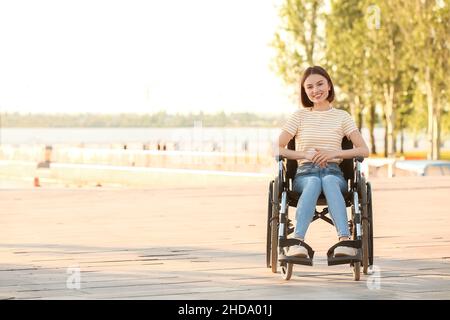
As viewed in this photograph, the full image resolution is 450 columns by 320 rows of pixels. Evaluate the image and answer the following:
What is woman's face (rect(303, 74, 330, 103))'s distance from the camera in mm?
6949

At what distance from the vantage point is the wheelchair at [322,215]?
6.51m

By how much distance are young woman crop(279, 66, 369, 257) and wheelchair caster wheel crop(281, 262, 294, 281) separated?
7 centimetres

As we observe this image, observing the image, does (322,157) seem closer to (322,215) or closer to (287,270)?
(322,215)

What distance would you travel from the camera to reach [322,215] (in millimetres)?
6840

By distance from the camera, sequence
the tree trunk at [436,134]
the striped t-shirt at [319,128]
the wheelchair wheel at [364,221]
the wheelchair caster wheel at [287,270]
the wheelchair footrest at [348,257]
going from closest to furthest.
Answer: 1. the wheelchair footrest at [348,257]
2. the wheelchair caster wheel at [287,270]
3. the wheelchair wheel at [364,221]
4. the striped t-shirt at [319,128]
5. the tree trunk at [436,134]

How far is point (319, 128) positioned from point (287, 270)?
88 centimetres

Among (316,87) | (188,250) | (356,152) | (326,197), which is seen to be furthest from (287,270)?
(188,250)

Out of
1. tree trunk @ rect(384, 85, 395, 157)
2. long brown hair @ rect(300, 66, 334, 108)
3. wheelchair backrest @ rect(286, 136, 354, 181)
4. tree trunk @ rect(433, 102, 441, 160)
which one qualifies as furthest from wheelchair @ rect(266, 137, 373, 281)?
tree trunk @ rect(384, 85, 395, 157)

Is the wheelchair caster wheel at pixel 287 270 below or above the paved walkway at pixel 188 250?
above

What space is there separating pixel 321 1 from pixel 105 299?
3985 centimetres

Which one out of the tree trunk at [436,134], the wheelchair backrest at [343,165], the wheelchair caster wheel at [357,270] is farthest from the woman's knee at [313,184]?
the tree trunk at [436,134]

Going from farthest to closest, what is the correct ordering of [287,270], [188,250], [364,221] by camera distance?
[188,250] < [364,221] < [287,270]

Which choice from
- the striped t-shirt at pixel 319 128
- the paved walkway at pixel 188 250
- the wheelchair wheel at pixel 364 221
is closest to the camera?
the paved walkway at pixel 188 250

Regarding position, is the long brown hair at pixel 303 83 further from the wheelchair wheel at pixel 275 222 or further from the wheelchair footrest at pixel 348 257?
the wheelchair footrest at pixel 348 257
